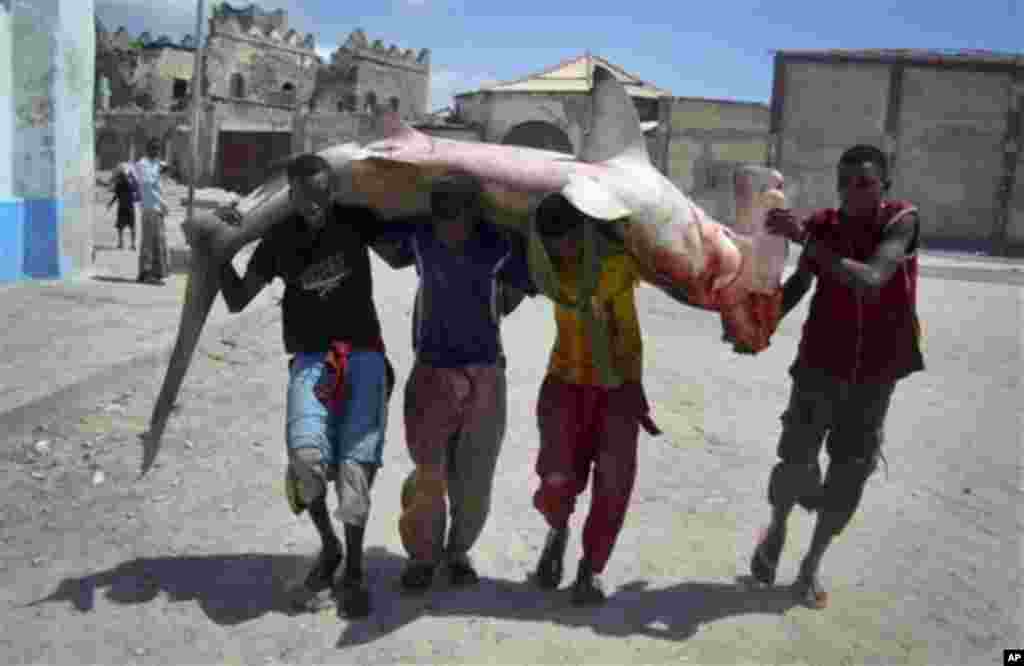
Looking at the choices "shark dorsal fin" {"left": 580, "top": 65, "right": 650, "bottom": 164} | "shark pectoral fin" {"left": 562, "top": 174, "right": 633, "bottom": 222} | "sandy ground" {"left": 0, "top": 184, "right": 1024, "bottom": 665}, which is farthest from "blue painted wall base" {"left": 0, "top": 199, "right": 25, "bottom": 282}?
"shark pectoral fin" {"left": 562, "top": 174, "right": 633, "bottom": 222}

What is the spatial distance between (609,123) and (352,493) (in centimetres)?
158

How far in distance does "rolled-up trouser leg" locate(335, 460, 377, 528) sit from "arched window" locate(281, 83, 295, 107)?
4072cm

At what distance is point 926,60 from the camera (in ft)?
90.3

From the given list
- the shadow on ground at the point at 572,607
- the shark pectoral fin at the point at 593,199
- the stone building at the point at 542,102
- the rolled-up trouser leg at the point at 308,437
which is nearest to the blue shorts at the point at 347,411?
the rolled-up trouser leg at the point at 308,437

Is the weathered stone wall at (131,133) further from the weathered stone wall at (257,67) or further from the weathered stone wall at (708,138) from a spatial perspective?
the weathered stone wall at (708,138)

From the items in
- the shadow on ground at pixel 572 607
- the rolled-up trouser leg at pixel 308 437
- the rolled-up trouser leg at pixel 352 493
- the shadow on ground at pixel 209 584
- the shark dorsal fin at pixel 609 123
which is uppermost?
the shark dorsal fin at pixel 609 123

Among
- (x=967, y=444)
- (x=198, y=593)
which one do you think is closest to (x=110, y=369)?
(x=198, y=593)

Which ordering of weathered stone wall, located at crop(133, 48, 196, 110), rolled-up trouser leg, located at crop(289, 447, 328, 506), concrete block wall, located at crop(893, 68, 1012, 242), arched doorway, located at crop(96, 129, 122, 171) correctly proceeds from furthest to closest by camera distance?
1. weathered stone wall, located at crop(133, 48, 196, 110)
2. arched doorway, located at crop(96, 129, 122, 171)
3. concrete block wall, located at crop(893, 68, 1012, 242)
4. rolled-up trouser leg, located at crop(289, 447, 328, 506)

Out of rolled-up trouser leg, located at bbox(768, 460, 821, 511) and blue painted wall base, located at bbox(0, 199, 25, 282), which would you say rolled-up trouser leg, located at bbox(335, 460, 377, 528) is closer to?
rolled-up trouser leg, located at bbox(768, 460, 821, 511)

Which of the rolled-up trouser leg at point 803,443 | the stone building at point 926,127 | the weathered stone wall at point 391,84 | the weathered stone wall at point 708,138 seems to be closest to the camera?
the rolled-up trouser leg at point 803,443

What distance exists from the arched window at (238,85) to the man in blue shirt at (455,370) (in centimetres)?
3972

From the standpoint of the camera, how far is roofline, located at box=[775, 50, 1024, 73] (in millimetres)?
27266

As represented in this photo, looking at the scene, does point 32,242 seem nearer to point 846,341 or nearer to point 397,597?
point 397,597

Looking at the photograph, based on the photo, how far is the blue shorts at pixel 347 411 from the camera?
3.31 meters
